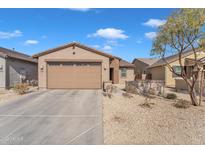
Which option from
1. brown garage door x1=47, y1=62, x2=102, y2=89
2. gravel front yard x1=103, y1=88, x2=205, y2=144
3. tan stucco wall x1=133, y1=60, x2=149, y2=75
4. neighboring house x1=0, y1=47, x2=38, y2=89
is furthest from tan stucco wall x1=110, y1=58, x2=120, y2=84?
gravel front yard x1=103, y1=88, x2=205, y2=144

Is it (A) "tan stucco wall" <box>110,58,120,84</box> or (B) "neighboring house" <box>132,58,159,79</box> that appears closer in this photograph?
(A) "tan stucco wall" <box>110,58,120,84</box>

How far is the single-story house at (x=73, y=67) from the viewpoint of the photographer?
16.6 meters

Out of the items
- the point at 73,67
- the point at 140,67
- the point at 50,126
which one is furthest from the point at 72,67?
the point at 140,67

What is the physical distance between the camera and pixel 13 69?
18.5m

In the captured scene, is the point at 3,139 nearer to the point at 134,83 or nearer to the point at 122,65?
the point at 134,83

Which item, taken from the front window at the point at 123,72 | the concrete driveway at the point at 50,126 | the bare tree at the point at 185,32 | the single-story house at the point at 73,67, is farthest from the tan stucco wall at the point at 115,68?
the concrete driveway at the point at 50,126

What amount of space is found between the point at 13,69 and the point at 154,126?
55.7ft

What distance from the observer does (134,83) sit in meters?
14.4

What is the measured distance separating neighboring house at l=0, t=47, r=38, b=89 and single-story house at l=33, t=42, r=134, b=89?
3.15m

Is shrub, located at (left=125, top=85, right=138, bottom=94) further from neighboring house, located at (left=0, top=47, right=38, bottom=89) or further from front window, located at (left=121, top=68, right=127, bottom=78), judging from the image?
neighboring house, located at (left=0, top=47, right=38, bottom=89)

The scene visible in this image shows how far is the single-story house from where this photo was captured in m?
16.6
